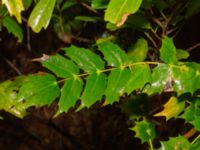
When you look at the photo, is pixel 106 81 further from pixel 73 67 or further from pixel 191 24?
pixel 191 24

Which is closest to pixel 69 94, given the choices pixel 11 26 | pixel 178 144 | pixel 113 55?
pixel 113 55

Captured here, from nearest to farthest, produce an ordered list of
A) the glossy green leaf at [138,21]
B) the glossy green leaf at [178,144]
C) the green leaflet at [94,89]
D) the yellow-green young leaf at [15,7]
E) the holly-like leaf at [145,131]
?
the yellow-green young leaf at [15,7] < the green leaflet at [94,89] < the glossy green leaf at [178,144] < the glossy green leaf at [138,21] < the holly-like leaf at [145,131]

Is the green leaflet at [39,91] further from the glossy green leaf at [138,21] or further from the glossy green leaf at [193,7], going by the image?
the glossy green leaf at [193,7]

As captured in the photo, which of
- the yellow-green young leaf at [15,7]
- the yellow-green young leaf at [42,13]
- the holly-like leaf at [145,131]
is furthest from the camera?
the holly-like leaf at [145,131]

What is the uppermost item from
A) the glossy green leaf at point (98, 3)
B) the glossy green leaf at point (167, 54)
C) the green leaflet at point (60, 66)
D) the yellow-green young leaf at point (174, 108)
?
the glossy green leaf at point (98, 3)

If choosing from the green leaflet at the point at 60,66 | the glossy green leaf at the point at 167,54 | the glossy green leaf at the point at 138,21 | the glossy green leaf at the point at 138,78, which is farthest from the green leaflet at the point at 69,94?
the glossy green leaf at the point at 138,21

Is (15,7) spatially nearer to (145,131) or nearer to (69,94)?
(69,94)

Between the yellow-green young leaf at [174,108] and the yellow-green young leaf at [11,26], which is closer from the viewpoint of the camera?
the yellow-green young leaf at [174,108]
